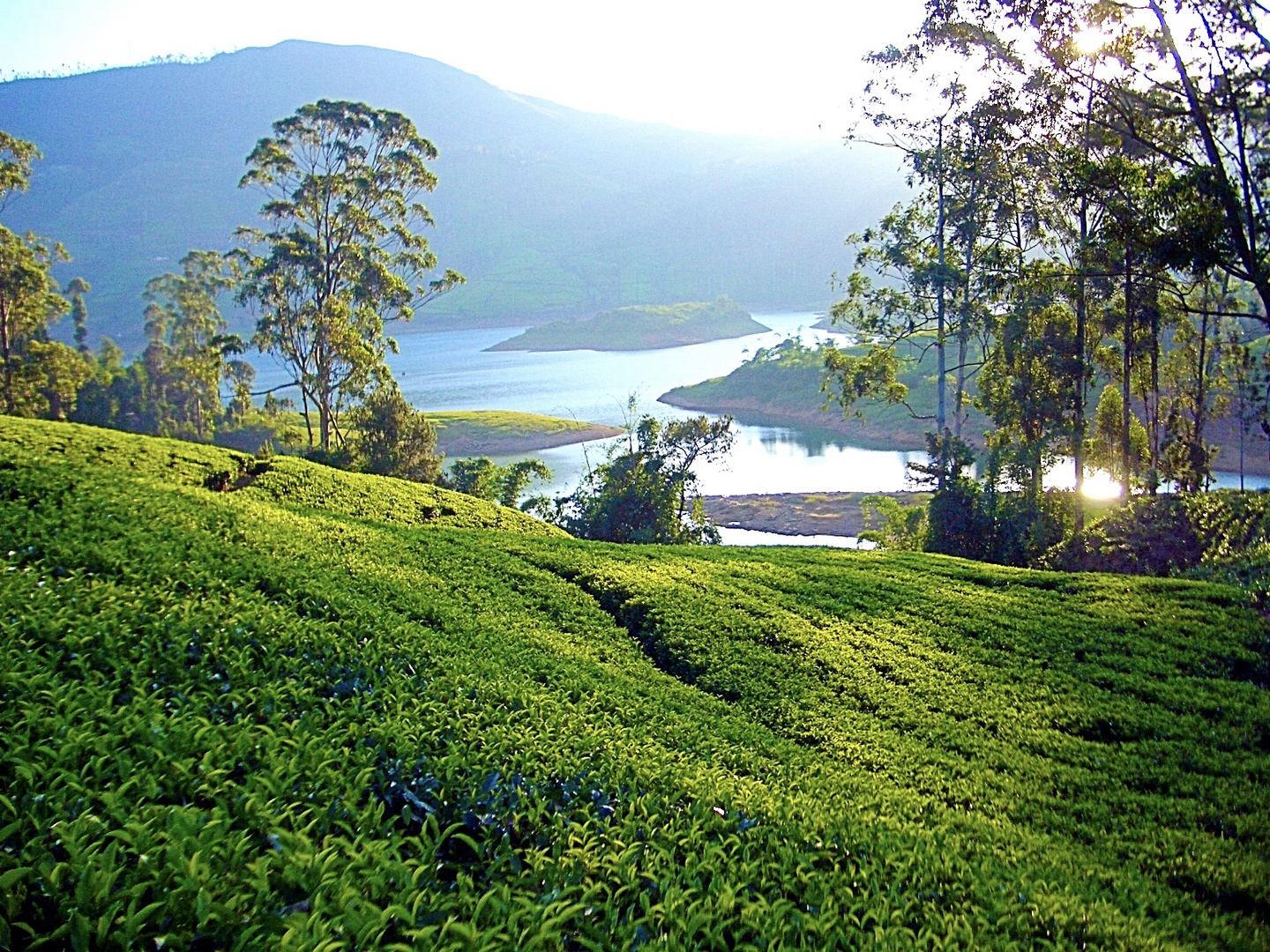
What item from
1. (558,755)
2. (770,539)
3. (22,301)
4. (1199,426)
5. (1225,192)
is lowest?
(770,539)

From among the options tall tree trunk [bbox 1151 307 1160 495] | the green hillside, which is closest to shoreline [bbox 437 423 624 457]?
the green hillside

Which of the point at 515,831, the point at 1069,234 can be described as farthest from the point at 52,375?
the point at 515,831

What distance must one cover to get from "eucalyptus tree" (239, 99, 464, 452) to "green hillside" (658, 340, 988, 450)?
32998 millimetres

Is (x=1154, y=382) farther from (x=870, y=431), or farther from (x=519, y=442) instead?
(x=519, y=442)

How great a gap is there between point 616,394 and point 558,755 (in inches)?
2763

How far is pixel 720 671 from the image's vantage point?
766cm

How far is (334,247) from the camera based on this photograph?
3161 centimetres

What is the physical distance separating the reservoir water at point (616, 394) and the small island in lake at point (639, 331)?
2753 mm

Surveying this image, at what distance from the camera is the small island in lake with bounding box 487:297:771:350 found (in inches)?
4643

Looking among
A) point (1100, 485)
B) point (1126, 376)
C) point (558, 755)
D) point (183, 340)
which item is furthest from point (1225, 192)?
point (183, 340)

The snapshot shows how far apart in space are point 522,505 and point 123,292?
130 metres

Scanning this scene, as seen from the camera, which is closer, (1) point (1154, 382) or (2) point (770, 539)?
(1) point (1154, 382)

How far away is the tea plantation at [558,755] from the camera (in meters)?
3.39

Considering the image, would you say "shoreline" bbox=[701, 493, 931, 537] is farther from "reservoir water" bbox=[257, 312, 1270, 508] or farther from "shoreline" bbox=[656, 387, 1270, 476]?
"shoreline" bbox=[656, 387, 1270, 476]
